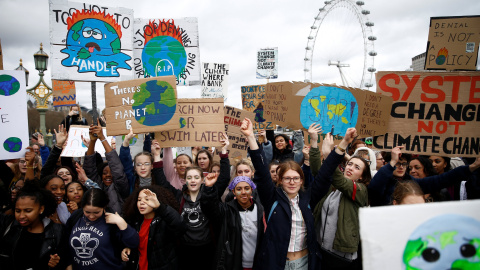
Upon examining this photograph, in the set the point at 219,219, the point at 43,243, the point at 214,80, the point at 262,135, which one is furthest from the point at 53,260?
the point at 214,80

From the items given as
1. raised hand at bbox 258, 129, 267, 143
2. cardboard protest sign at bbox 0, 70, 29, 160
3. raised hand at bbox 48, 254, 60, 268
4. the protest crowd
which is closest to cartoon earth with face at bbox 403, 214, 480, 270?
the protest crowd

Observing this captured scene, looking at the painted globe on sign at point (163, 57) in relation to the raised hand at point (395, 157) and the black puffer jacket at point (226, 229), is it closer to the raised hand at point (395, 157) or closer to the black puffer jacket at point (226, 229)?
the black puffer jacket at point (226, 229)

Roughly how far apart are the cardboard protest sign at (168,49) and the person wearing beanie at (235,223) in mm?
2612

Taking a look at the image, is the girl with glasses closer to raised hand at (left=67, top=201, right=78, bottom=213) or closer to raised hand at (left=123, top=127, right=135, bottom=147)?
raised hand at (left=123, top=127, right=135, bottom=147)

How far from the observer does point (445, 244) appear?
1.29 meters

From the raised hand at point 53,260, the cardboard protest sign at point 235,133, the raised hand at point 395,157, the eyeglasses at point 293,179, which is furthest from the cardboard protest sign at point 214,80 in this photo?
the raised hand at point 53,260

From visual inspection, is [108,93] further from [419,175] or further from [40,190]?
[419,175]

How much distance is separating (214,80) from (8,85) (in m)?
5.11

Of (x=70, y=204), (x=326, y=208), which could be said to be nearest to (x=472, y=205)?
(x=326, y=208)

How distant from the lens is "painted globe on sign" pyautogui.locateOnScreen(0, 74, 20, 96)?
3.31m

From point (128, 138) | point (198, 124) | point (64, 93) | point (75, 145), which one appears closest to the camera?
point (128, 138)

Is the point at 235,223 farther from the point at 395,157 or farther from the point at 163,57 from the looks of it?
the point at 163,57

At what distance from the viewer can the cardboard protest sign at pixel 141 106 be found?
374 centimetres

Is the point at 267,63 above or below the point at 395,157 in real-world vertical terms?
above
